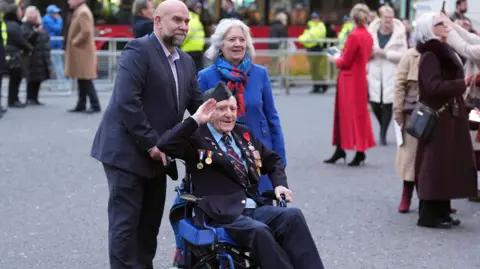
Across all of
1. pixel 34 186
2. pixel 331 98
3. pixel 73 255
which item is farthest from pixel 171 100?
pixel 331 98

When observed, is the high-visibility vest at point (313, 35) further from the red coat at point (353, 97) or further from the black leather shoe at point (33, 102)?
the red coat at point (353, 97)

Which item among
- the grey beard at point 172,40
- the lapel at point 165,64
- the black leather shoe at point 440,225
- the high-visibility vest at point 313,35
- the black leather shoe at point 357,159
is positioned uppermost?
the grey beard at point 172,40

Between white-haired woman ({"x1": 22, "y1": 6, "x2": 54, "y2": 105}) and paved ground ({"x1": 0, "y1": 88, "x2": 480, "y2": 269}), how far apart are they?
3722mm

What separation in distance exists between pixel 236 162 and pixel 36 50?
13.7m

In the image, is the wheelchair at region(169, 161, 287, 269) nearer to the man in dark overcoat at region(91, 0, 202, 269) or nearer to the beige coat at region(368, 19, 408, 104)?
the man in dark overcoat at region(91, 0, 202, 269)

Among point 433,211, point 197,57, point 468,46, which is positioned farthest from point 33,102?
point 433,211

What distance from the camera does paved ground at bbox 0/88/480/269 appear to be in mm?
7699

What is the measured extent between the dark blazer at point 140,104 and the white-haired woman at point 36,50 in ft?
42.8

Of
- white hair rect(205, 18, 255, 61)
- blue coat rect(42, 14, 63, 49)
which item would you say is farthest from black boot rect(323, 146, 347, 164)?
blue coat rect(42, 14, 63, 49)

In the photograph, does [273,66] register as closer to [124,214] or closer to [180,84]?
[180,84]

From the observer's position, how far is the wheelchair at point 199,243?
230 inches

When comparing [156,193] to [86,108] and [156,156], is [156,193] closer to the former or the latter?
[156,156]

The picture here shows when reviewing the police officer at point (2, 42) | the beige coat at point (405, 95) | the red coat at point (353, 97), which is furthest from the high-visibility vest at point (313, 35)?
the beige coat at point (405, 95)

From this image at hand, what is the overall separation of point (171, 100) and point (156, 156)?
0.37 metres
